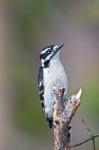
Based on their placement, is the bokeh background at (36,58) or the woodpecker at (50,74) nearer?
the woodpecker at (50,74)

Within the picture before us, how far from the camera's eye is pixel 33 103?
1670 cm

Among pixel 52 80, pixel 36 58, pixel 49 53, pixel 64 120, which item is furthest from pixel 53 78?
pixel 36 58

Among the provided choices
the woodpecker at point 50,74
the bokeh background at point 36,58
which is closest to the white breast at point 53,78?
the woodpecker at point 50,74

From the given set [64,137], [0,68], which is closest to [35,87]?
[0,68]

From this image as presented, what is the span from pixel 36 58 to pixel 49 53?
722cm

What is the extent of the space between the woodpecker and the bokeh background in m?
4.87

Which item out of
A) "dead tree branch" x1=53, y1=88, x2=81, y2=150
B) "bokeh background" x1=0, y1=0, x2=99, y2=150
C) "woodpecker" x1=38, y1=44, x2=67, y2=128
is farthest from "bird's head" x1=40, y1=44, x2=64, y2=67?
"bokeh background" x1=0, y1=0, x2=99, y2=150

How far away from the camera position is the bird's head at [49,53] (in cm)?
1044

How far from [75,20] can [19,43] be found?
1.41m

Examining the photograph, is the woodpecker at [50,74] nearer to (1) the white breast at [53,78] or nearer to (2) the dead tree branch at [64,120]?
(1) the white breast at [53,78]

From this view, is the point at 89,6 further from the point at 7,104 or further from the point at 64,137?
the point at 64,137

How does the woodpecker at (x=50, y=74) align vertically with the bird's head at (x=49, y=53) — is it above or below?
below

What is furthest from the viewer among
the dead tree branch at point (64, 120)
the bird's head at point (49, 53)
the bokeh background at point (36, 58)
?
the bokeh background at point (36, 58)

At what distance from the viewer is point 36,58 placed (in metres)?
17.7
